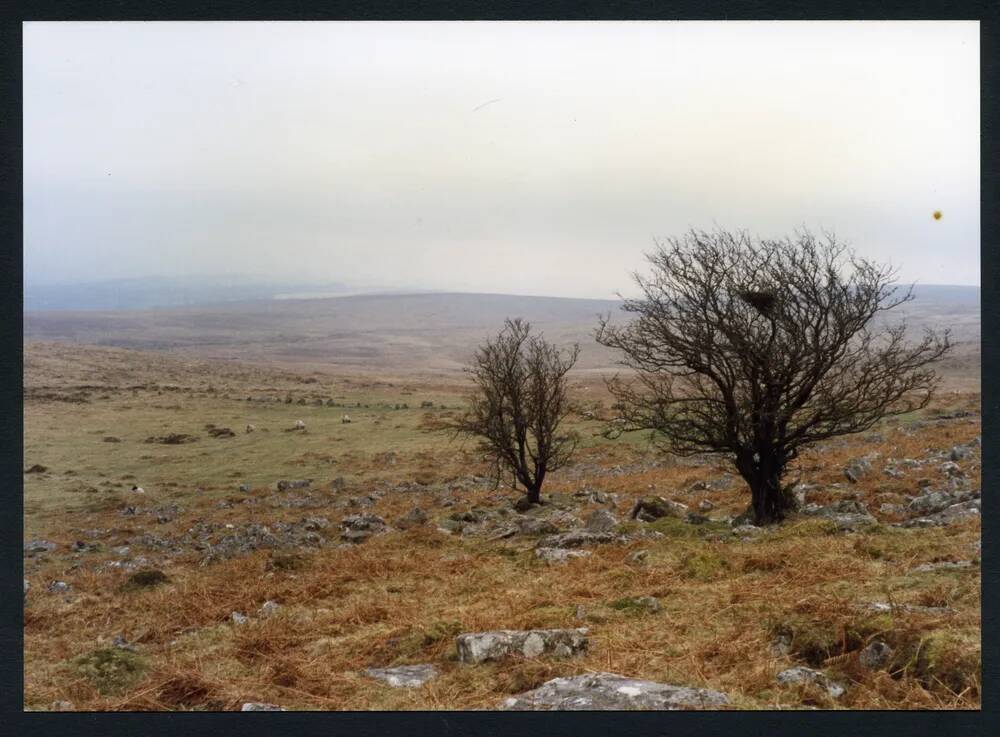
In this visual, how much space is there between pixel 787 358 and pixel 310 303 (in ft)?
175

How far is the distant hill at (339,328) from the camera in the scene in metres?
49.1

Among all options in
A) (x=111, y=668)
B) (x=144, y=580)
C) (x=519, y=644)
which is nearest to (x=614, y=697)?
(x=519, y=644)

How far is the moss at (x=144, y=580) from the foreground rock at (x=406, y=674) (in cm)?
498

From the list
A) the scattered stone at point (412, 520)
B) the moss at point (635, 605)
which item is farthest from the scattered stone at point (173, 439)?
the moss at point (635, 605)

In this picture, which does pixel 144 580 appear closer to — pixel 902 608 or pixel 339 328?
pixel 902 608

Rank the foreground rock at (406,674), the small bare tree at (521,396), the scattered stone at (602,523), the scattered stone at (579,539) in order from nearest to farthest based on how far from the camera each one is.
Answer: the foreground rock at (406,674) < the scattered stone at (579,539) < the scattered stone at (602,523) < the small bare tree at (521,396)

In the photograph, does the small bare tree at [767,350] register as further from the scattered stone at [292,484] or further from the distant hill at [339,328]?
the distant hill at [339,328]

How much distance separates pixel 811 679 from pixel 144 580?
28.1 feet

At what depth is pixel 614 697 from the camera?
6191 mm

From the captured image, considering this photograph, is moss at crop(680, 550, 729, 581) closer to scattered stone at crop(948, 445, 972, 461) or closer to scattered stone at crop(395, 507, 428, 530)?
scattered stone at crop(395, 507, 428, 530)

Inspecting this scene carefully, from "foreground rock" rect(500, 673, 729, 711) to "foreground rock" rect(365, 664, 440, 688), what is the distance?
2.69ft

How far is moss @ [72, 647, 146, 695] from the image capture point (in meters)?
6.90

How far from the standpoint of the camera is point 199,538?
14219mm

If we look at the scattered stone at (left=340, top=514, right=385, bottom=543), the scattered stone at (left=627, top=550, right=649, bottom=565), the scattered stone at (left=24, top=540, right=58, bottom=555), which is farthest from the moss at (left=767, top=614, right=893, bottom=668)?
the scattered stone at (left=24, top=540, right=58, bottom=555)
